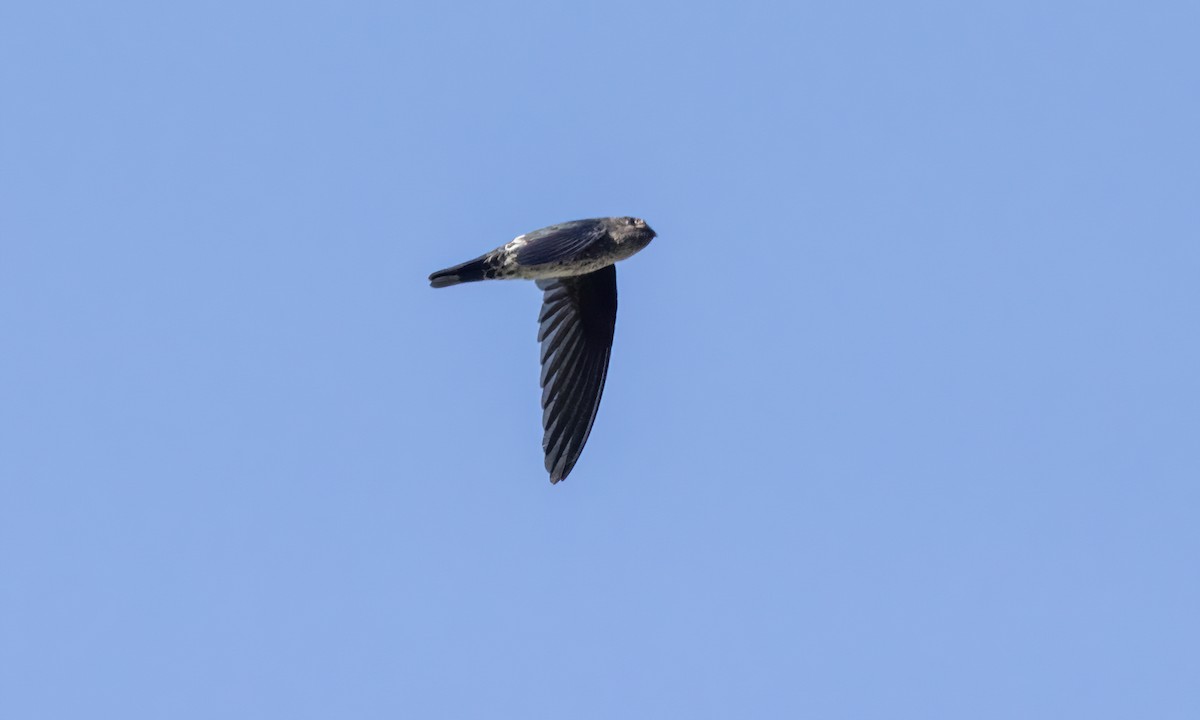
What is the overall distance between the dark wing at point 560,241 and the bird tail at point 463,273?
331 mm

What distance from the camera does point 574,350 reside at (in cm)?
1411

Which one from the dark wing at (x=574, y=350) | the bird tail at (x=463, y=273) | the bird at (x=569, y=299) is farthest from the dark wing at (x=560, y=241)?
the dark wing at (x=574, y=350)

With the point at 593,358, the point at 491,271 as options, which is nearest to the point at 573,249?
the point at 491,271

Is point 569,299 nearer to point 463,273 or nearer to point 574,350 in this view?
point 574,350

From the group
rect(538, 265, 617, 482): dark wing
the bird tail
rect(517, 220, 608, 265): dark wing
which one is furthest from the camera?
rect(538, 265, 617, 482): dark wing

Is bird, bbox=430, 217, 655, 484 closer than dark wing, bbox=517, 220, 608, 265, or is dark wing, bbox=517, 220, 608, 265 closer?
dark wing, bbox=517, 220, 608, 265

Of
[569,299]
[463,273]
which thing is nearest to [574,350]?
[569,299]

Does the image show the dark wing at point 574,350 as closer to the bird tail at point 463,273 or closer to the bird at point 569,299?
the bird at point 569,299

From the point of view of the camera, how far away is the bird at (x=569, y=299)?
12836 mm

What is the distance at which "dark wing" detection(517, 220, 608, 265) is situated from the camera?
1269 centimetres

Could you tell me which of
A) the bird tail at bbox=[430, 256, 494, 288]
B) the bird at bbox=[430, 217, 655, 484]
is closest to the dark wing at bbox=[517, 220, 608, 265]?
the bird at bbox=[430, 217, 655, 484]

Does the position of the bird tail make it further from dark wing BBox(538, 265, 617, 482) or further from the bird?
dark wing BBox(538, 265, 617, 482)

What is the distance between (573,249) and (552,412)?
62.4 inches

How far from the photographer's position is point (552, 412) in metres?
13.8
